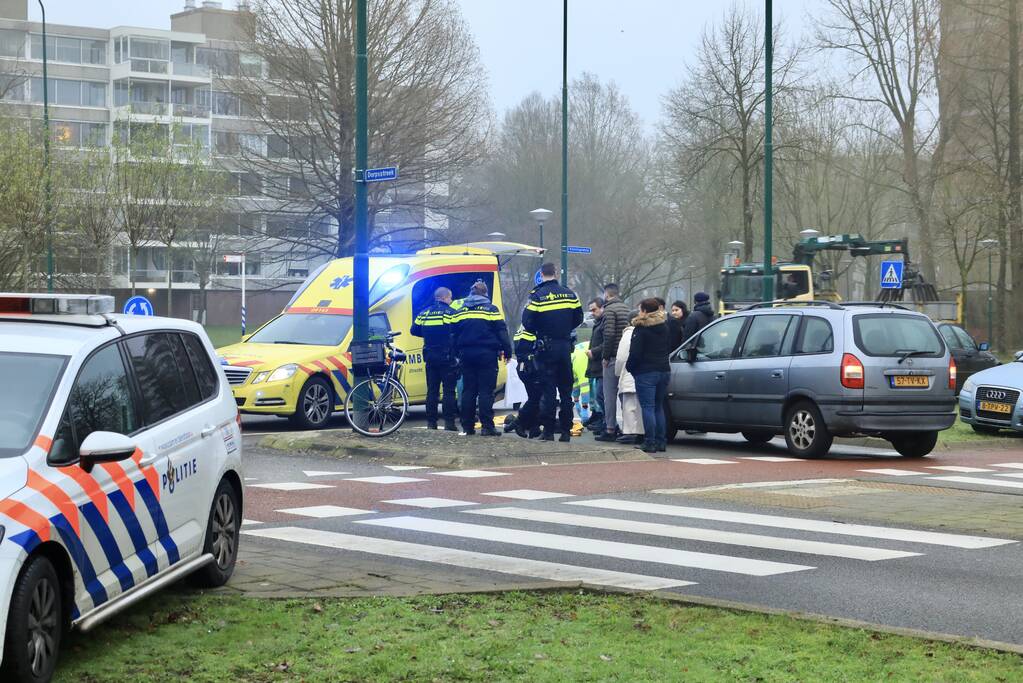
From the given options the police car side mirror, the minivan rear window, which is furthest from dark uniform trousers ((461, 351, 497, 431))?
the police car side mirror

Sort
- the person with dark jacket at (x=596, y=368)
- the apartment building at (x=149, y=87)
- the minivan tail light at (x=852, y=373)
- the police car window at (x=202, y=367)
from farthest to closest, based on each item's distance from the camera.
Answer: the apartment building at (x=149, y=87) < the person with dark jacket at (x=596, y=368) < the minivan tail light at (x=852, y=373) < the police car window at (x=202, y=367)

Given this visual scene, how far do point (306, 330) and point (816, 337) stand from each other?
25.0 feet

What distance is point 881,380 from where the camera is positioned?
52.1 feet

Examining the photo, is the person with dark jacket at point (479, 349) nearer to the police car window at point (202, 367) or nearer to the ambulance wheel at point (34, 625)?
the police car window at point (202, 367)

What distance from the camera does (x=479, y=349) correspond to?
16672 millimetres

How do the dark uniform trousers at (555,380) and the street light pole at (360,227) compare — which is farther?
the street light pole at (360,227)

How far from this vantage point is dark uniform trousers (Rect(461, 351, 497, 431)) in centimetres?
1673

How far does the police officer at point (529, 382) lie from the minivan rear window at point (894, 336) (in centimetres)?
356

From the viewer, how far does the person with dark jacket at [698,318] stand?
21.1 meters

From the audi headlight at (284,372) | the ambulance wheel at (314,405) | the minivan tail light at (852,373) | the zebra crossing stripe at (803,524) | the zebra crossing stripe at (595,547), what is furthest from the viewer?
the ambulance wheel at (314,405)

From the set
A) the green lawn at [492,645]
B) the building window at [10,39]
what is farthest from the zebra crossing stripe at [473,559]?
the building window at [10,39]

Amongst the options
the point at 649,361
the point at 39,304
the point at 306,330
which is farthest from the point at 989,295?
the point at 39,304

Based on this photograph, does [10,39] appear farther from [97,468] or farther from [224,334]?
[97,468]

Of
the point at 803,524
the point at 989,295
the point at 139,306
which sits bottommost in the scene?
the point at 803,524
